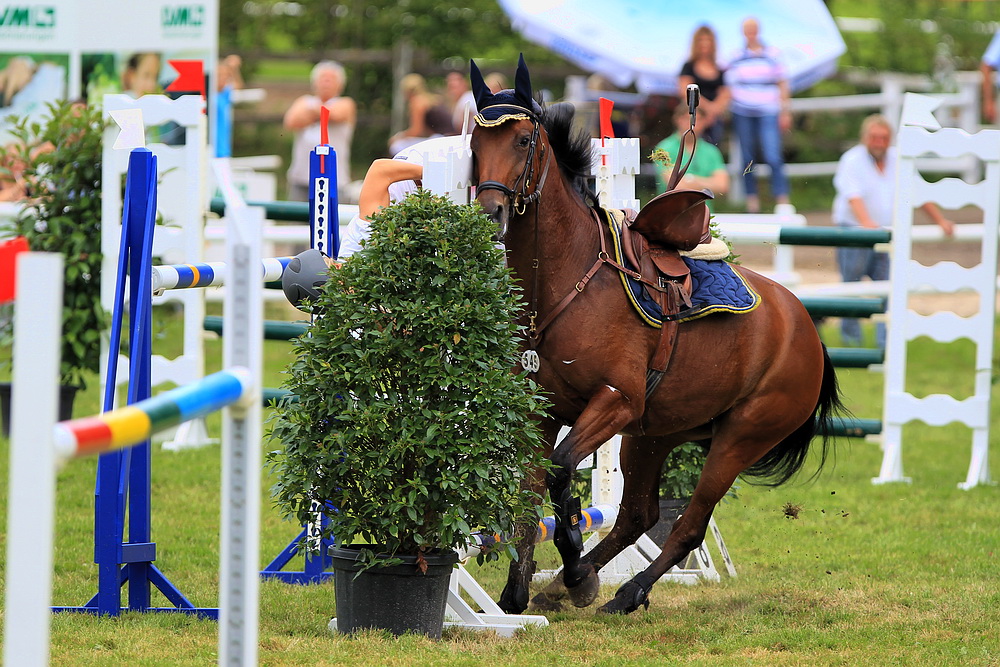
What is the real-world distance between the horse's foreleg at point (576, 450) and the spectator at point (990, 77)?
13.8m

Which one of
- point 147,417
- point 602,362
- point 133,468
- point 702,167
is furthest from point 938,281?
point 147,417

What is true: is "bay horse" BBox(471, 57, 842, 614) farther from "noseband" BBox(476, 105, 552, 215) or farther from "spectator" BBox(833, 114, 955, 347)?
"spectator" BBox(833, 114, 955, 347)

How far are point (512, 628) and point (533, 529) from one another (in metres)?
0.45

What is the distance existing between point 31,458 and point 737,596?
159 inches

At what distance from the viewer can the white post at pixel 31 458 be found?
2.12 metres

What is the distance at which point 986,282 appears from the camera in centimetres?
819

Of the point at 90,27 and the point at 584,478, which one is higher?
the point at 90,27

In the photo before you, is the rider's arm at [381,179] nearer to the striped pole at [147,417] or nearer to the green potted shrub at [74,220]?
the striped pole at [147,417]

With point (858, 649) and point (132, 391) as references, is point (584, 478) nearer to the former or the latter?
point (858, 649)

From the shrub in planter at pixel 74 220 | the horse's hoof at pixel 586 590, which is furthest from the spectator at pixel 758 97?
the horse's hoof at pixel 586 590

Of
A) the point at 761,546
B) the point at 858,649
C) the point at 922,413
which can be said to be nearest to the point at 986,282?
the point at 922,413

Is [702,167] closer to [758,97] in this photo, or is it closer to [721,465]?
[758,97]

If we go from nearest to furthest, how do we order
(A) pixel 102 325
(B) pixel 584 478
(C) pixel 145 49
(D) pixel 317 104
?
(B) pixel 584 478, (A) pixel 102 325, (C) pixel 145 49, (D) pixel 317 104

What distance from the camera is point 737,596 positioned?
564 cm
